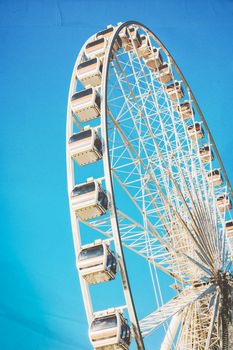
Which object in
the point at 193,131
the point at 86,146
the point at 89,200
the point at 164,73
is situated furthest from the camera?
the point at 193,131

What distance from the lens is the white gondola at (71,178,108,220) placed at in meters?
8.47

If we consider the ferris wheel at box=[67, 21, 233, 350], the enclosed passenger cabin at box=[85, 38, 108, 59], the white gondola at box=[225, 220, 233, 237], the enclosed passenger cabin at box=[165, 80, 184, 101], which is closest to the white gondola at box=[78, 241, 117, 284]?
the ferris wheel at box=[67, 21, 233, 350]

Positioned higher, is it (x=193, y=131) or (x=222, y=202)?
(x=193, y=131)

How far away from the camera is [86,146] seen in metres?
9.22

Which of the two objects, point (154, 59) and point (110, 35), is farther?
point (154, 59)

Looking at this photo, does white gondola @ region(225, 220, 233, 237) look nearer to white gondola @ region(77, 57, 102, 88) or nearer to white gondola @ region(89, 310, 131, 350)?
white gondola @ region(77, 57, 102, 88)

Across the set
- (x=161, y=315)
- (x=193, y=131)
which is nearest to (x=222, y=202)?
(x=193, y=131)

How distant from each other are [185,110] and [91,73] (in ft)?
20.0

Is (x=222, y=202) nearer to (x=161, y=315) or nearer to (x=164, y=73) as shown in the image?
(x=164, y=73)

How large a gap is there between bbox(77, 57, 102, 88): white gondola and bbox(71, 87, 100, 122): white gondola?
23.0 inches

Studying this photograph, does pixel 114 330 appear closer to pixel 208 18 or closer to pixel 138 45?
pixel 138 45

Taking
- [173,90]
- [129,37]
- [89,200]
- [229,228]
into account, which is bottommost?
[229,228]

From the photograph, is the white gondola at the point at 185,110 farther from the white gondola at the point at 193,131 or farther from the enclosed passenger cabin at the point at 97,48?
the enclosed passenger cabin at the point at 97,48

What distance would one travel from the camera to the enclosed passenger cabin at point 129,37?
12.8 metres
